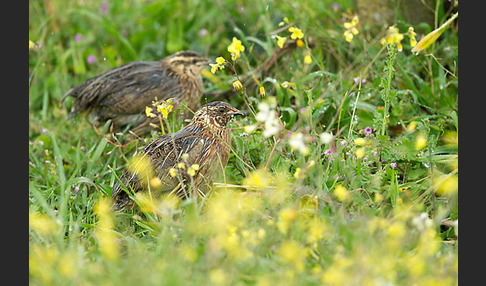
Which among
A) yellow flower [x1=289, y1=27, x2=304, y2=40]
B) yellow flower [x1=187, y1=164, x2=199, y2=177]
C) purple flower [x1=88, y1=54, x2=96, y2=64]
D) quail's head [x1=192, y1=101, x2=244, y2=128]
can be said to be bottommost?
purple flower [x1=88, y1=54, x2=96, y2=64]

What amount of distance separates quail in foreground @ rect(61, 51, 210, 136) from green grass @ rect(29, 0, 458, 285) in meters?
0.25

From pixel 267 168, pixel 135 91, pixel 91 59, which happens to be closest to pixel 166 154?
pixel 267 168

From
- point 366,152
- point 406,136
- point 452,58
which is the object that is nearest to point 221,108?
point 366,152

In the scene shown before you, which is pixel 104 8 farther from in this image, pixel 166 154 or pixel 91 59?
pixel 166 154

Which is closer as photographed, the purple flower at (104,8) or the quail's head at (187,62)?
the quail's head at (187,62)

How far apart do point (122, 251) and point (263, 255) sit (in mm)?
1325

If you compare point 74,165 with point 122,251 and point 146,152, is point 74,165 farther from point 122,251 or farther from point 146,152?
point 122,251

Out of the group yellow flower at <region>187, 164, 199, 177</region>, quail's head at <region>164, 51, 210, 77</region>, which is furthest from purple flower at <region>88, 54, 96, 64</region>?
yellow flower at <region>187, 164, 199, 177</region>

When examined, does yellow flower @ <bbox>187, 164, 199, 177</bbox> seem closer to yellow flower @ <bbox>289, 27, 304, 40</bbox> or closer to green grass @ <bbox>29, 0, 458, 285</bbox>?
green grass @ <bbox>29, 0, 458, 285</bbox>

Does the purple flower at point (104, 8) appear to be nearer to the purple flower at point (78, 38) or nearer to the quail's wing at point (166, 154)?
the purple flower at point (78, 38)

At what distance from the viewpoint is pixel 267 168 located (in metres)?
4.80

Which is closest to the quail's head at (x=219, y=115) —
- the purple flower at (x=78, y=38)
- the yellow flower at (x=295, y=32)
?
the yellow flower at (x=295, y=32)

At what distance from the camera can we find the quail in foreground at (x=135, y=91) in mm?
6734

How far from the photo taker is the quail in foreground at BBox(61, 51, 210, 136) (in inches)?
265
